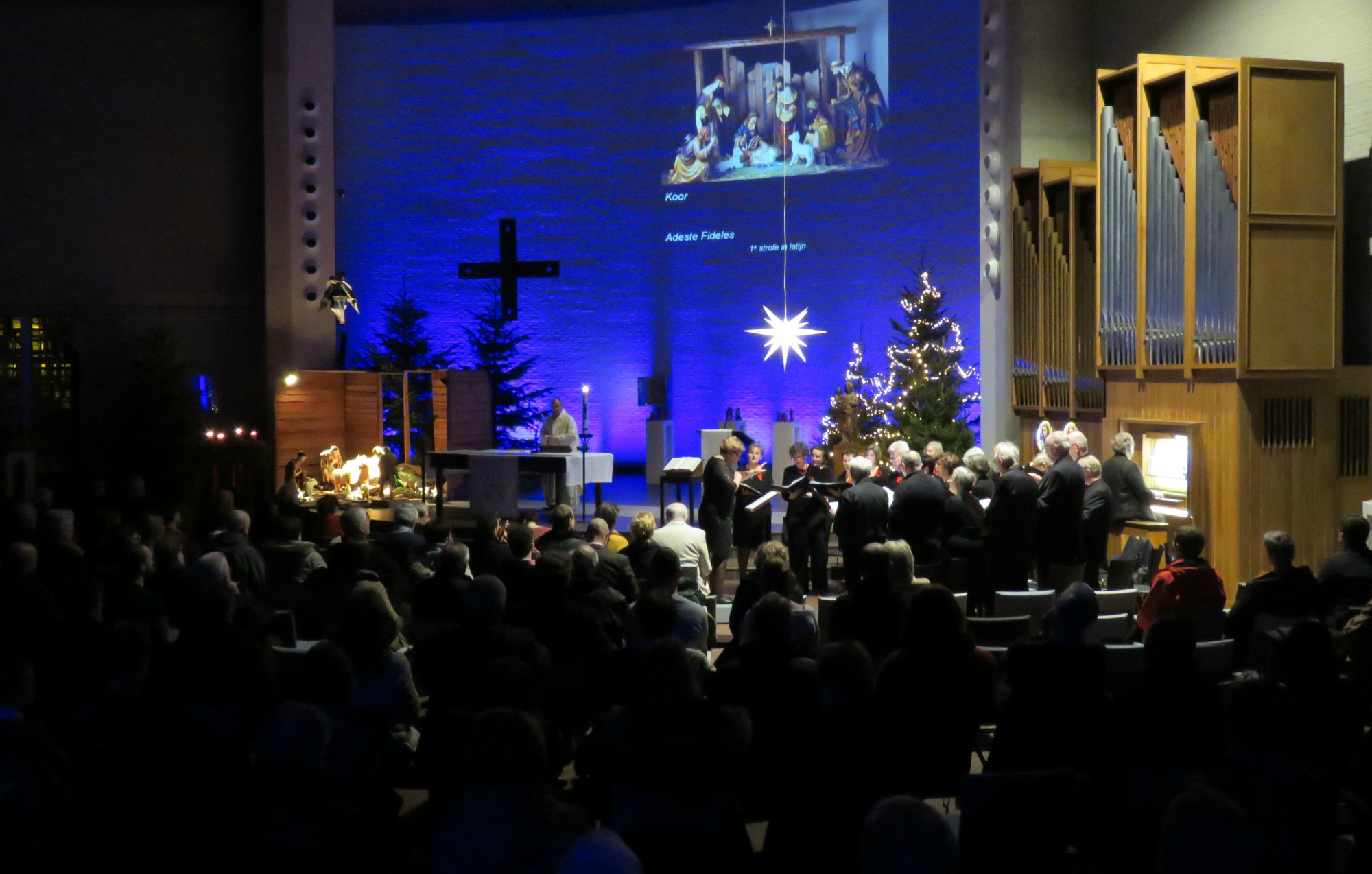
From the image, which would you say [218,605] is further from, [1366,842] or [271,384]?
[271,384]

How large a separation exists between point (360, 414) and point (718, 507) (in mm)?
7488

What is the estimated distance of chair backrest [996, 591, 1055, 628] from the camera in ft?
21.0

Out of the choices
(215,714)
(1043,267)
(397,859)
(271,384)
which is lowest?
(397,859)

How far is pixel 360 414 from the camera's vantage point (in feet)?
51.4

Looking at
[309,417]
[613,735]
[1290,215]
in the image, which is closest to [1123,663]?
[613,735]

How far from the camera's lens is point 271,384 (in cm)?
1502

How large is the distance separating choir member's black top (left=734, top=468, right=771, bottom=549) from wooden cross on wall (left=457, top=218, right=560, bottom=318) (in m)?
5.65

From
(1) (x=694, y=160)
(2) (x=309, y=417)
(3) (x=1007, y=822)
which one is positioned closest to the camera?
(3) (x=1007, y=822)

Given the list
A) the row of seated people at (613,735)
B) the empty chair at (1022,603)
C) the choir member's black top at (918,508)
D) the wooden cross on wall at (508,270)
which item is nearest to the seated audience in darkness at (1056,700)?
the row of seated people at (613,735)

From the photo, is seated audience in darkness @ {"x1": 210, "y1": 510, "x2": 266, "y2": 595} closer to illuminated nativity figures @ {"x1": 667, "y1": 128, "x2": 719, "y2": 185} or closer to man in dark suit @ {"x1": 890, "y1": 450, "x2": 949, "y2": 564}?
man in dark suit @ {"x1": 890, "y1": 450, "x2": 949, "y2": 564}

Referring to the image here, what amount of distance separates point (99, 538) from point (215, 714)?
11.5 ft

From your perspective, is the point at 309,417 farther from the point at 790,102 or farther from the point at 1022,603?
the point at 1022,603

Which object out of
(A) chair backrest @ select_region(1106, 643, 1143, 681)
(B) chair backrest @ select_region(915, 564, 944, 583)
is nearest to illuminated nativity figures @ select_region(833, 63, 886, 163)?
(B) chair backrest @ select_region(915, 564, 944, 583)

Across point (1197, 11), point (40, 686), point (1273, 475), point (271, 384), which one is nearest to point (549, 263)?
point (271, 384)
